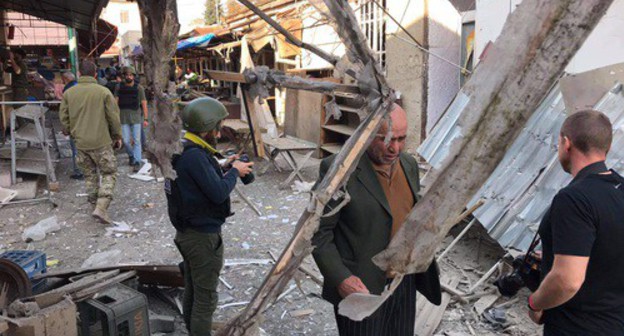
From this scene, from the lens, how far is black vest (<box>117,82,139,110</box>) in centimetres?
931

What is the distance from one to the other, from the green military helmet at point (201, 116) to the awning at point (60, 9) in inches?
440

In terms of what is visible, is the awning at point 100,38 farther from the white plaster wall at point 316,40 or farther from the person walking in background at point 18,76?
the white plaster wall at point 316,40

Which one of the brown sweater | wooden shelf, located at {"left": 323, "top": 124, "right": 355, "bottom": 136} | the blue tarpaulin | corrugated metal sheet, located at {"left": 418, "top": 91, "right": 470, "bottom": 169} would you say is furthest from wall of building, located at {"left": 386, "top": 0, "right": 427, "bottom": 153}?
the blue tarpaulin

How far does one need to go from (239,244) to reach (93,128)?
2755mm

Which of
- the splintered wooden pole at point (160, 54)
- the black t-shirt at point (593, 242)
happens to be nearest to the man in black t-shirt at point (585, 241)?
the black t-shirt at point (593, 242)

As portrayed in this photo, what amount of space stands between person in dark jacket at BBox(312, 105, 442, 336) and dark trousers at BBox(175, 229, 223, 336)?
3.37 ft

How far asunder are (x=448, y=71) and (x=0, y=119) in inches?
384

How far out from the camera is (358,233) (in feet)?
8.19

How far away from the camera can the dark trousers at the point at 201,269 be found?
10.8 ft

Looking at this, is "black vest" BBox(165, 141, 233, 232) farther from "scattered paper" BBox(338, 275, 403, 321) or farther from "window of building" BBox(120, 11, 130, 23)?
"window of building" BBox(120, 11, 130, 23)

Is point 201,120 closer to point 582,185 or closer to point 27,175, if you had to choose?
point 582,185

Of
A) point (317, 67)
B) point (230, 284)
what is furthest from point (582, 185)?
point (317, 67)

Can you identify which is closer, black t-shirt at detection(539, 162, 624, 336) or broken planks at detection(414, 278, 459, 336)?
black t-shirt at detection(539, 162, 624, 336)

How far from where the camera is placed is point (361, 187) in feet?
8.18
